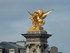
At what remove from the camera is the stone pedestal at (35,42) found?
427 ft

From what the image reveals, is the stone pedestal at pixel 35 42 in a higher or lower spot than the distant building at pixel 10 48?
lower

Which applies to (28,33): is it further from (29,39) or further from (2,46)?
(2,46)

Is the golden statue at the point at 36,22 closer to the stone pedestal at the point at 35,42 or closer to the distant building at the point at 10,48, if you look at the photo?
the stone pedestal at the point at 35,42

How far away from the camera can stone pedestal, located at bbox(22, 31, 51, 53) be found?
427ft

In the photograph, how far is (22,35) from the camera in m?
130

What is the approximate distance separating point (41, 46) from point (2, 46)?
19.0 metres

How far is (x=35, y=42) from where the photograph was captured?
428ft

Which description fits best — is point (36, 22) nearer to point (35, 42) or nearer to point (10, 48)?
point (35, 42)

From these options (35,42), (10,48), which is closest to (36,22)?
(35,42)

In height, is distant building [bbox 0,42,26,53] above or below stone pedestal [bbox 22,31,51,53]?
above

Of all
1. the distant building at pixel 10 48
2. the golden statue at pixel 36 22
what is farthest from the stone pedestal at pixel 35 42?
the distant building at pixel 10 48

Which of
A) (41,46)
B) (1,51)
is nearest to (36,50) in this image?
(41,46)

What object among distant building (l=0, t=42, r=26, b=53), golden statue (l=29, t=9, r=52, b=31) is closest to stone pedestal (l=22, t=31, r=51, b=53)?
golden statue (l=29, t=9, r=52, b=31)

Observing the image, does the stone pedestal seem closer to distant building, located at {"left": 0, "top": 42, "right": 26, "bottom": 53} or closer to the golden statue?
the golden statue
